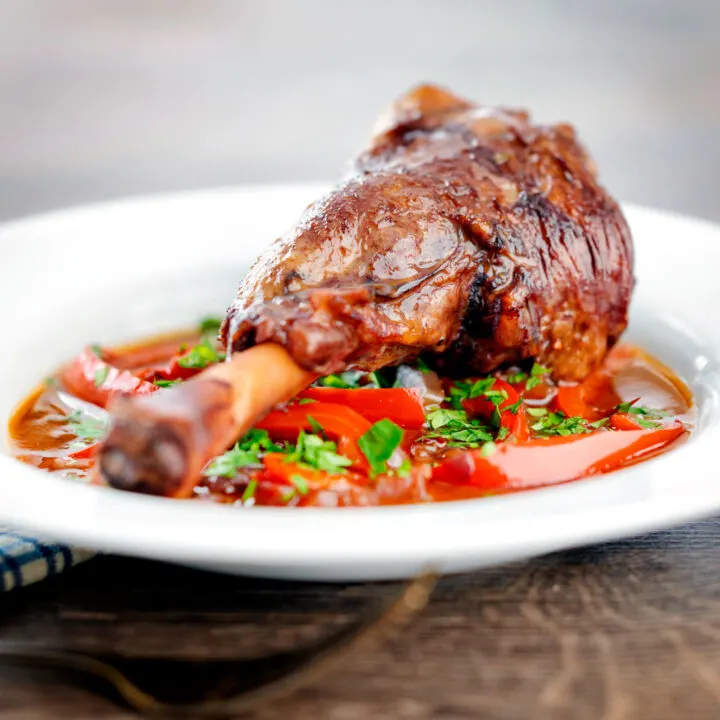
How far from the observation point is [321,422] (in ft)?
10.0

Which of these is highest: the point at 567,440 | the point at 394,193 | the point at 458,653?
the point at 394,193

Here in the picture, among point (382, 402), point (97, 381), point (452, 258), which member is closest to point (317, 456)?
point (382, 402)

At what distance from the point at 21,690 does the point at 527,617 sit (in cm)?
121

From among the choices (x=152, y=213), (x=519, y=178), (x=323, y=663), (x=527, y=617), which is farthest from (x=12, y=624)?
(x=152, y=213)

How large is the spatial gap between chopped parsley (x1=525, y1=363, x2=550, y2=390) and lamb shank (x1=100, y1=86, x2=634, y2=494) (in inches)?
2.8

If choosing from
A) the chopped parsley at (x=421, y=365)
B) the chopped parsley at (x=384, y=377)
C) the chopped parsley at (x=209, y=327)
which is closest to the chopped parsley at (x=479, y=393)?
the chopped parsley at (x=421, y=365)

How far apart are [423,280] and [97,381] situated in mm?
1388

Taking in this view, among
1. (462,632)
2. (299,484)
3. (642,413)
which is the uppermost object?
(299,484)

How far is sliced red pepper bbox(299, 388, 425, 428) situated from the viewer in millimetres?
3248

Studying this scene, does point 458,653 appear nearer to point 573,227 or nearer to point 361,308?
point 361,308

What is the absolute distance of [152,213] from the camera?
16.3 ft

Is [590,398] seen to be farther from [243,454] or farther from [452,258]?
[243,454]

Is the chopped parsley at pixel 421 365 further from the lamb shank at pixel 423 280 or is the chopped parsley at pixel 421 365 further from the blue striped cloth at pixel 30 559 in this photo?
the blue striped cloth at pixel 30 559

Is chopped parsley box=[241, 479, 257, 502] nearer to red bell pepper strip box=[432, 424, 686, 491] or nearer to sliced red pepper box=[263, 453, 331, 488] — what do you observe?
sliced red pepper box=[263, 453, 331, 488]
